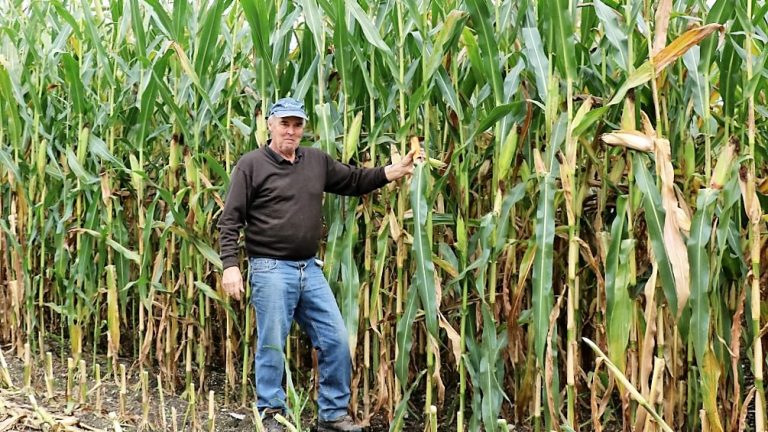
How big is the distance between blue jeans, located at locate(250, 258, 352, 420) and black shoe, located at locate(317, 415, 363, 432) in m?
0.02

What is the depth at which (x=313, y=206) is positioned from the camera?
3701mm

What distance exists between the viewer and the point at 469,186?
3639 mm

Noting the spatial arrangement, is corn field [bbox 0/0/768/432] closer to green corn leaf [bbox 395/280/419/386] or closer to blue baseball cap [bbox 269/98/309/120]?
green corn leaf [bbox 395/280/419/386]

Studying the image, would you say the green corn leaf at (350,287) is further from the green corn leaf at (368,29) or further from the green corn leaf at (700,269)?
the green corn leaf at (700,269)

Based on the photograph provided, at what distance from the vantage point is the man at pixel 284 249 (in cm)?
362

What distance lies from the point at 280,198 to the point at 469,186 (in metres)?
0.98

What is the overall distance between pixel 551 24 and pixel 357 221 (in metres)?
1.51

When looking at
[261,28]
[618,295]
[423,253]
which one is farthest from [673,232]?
[261,28]

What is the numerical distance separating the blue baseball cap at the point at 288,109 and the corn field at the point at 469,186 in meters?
0.16

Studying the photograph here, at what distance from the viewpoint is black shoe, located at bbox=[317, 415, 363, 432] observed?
3.63 metres

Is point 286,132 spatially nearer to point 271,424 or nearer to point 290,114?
point 290,114

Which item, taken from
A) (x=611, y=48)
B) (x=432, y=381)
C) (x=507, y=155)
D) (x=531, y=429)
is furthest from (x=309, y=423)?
(x=611, y=48)

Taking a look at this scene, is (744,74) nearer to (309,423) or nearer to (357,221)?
(357,221)

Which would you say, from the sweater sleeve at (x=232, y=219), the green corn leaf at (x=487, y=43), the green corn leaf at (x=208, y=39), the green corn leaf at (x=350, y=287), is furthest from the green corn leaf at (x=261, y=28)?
the green corn leaf at (x=487, y=43)
